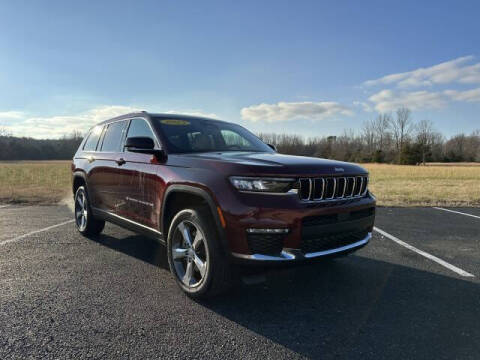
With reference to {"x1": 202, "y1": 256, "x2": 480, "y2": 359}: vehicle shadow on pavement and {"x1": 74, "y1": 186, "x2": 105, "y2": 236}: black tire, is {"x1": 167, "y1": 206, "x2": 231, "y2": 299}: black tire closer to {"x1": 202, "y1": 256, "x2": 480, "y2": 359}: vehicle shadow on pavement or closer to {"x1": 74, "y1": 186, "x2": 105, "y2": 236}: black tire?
{"x1": 202, "y1": 256, "x2": 480, "y2": 359}: vehicle shadow on pavement

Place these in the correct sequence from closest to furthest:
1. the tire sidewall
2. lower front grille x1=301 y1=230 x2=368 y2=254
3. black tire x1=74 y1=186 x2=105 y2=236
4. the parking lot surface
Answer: the parking lot surface < lower front grille x1=301 y1=230 x2=368 y2=254 < the tire sidewall < black tire x1=74 y1=186 x2=105 y2=236

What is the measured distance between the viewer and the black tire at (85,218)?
5.48m

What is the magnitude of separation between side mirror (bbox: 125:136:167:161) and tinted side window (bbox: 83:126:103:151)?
211 cm

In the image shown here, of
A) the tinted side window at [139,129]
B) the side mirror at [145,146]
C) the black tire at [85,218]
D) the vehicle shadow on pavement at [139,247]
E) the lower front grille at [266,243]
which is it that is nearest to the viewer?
the lower front grille at [266,243]

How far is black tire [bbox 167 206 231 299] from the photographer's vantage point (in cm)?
300

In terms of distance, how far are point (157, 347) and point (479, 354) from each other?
2226 millimetres

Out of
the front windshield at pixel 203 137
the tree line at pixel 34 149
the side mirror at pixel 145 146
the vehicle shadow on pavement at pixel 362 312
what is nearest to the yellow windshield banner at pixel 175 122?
the front windshield at pixel 203 137

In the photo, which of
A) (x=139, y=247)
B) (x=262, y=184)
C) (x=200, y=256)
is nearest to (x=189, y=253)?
(x=200, y=256)

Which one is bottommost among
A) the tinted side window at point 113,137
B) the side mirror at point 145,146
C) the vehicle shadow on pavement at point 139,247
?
the vehicle shadow on pavement at point 139,247

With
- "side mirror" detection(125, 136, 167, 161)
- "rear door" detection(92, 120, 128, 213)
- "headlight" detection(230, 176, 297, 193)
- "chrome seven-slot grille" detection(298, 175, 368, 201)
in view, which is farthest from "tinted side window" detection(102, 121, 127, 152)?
"chrome seven-slot grille" detection(298, 175, 368, 201)

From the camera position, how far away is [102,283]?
3637mm

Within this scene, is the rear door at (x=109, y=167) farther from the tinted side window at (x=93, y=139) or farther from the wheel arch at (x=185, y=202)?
the wheel arch at (x=185, y=202)

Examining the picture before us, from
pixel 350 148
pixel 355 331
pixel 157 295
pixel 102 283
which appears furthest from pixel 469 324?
pixel 350 148

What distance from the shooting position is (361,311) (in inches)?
119
